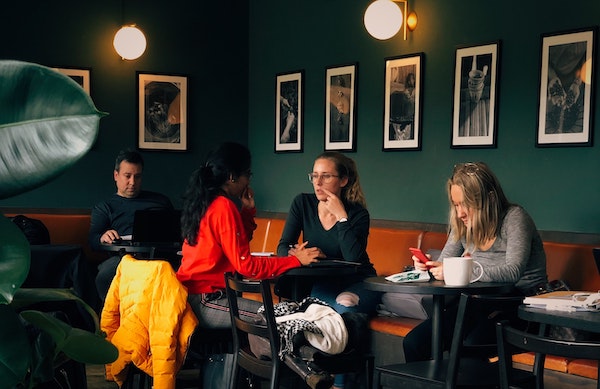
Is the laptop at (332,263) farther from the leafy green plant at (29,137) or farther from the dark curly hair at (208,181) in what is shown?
the leafy green plant at (29,137)

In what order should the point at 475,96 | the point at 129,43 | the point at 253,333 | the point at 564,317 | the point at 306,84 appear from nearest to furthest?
the point at 564,317, the point at 253,333, the point at 475,96, the point at 129,43, the point at 306,84

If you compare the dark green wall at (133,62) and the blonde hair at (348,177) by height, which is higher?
the dark green wall at (133,62)

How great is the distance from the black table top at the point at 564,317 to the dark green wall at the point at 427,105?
2297 millimetres

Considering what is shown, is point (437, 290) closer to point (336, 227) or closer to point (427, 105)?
point (336, 227)

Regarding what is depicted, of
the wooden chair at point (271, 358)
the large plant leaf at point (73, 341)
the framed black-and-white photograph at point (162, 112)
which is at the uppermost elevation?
the framed black-and-white photograph at point (162, 112)

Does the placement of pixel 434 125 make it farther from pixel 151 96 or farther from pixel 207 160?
pixel 151 96

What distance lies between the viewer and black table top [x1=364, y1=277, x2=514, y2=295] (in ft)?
10.9

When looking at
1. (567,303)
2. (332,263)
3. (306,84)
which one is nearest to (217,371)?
(332,263)

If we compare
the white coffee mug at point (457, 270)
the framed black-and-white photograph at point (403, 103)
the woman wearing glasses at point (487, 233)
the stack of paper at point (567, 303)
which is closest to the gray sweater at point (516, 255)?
the woman wearing glasses at point (487, 233)

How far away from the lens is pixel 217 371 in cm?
384

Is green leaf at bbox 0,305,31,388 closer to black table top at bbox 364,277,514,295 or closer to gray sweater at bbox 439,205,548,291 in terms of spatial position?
black table top at bbox 364,277,514,295

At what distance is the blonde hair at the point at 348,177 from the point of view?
188 inches

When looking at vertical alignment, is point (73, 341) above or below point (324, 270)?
above

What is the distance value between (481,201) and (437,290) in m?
0.72
